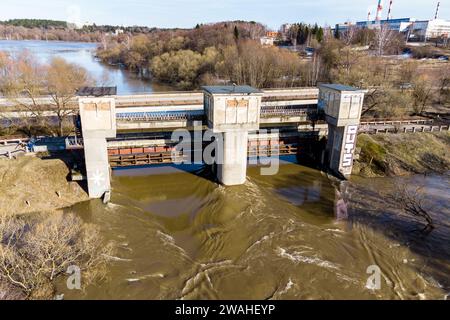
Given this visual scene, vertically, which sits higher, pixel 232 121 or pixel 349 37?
pixel 349 37

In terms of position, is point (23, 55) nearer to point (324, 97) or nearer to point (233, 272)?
point (324, 97)

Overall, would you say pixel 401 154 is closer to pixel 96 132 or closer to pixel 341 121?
pixel 341 121

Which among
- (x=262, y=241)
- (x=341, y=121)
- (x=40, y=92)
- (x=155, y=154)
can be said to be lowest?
(x=262, y=241)

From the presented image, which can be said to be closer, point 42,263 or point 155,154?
point 42,263

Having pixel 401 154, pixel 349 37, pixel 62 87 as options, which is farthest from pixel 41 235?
pixel 349 37

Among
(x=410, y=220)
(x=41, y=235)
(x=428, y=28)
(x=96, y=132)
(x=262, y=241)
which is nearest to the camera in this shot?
(x=41, y=235)

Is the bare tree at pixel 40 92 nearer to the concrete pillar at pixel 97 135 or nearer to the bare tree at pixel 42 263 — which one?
the concrete pillar at pixel 97 135
